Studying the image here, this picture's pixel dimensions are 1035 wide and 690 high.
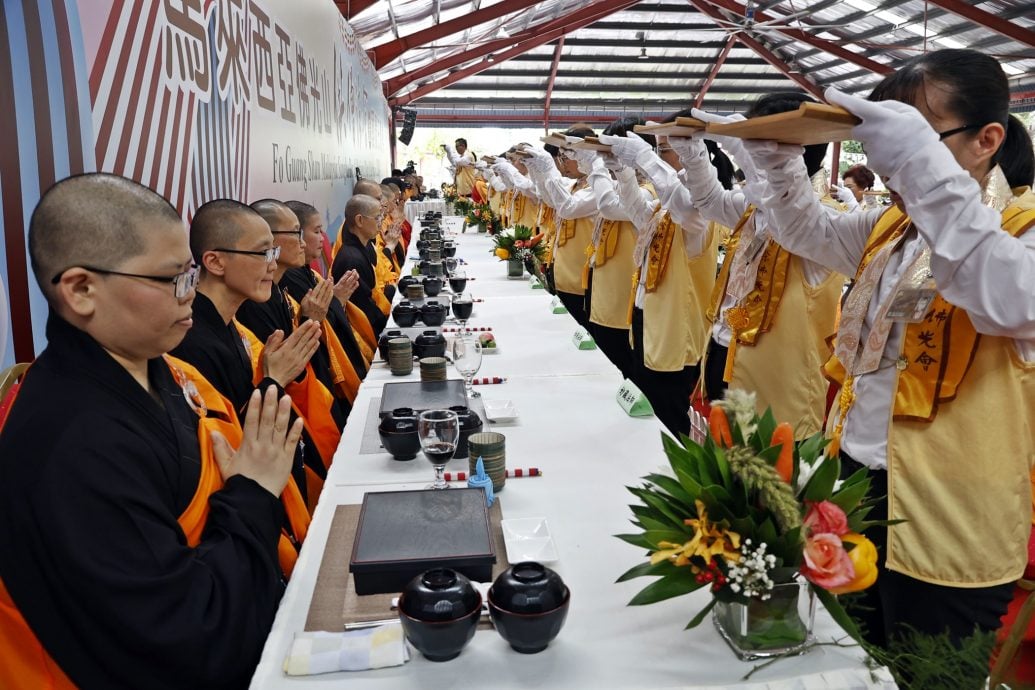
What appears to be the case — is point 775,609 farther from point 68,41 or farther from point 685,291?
point 685,291

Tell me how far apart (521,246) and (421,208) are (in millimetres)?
7290

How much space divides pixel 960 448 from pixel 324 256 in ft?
14.2

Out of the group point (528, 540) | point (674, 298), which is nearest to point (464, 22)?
point (674, 298)

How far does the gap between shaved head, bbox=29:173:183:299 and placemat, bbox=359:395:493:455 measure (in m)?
0.72

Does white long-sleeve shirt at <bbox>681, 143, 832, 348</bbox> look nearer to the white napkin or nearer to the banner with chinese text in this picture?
the banner with chinese text

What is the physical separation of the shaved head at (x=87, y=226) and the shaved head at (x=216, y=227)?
83 centimetres

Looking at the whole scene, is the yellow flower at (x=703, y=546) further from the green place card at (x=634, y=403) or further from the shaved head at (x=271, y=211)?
the shaved head at (x=271, y=211)

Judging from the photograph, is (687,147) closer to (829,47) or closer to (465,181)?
(465,181)

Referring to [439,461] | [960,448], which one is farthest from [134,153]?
[960,448]

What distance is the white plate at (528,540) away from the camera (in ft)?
4.05

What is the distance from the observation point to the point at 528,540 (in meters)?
1.28

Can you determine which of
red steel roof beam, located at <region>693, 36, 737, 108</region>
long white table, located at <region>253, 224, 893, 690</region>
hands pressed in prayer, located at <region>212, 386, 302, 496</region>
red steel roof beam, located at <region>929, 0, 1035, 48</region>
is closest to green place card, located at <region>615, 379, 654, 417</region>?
long white table, located at <region>253, 224, 893, 690</region>

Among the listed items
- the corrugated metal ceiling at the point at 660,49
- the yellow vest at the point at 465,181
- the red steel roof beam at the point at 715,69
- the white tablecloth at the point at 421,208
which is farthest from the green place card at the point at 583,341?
the red steel roof beam at the point at 715,69

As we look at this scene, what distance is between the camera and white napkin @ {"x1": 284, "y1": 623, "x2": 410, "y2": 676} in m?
0.99
